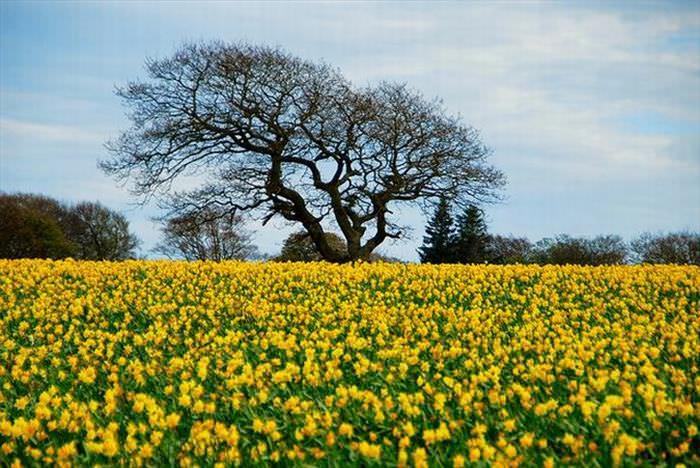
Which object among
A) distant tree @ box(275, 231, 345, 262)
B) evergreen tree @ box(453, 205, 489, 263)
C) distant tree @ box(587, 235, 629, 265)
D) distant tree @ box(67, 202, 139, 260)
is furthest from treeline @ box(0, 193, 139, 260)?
distant tree @ box(587, 235, 629, 265)

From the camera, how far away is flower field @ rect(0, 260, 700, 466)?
231 inches

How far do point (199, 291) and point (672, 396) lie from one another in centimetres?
850

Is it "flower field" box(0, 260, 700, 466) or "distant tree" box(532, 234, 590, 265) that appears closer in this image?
"flower field" box(0, 260, 700, 466)

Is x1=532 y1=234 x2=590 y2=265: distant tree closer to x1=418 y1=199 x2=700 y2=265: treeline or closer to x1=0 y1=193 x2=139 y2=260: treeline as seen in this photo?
x1=418 y1=199 x2=700 y2=265: treeline

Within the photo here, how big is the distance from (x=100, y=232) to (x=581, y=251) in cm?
3335

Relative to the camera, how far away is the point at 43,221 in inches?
1886

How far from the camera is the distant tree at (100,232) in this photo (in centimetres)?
5544

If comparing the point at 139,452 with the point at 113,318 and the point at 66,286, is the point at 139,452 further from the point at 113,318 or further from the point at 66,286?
the point at 66,286

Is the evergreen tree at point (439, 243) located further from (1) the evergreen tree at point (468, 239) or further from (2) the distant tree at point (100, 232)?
(2) the distant tree at point (100, 232)

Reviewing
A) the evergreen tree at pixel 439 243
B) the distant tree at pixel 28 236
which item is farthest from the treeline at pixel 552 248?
the distant tree at pixel 28 236

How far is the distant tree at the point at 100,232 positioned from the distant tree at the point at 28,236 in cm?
655

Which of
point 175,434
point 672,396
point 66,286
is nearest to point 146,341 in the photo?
point 175,434

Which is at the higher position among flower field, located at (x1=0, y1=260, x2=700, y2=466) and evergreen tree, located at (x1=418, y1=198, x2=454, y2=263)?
evergreen tree, located at (x1=418, y1=198, x2=454, y2=263)

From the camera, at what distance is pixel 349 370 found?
8062 millimetres
